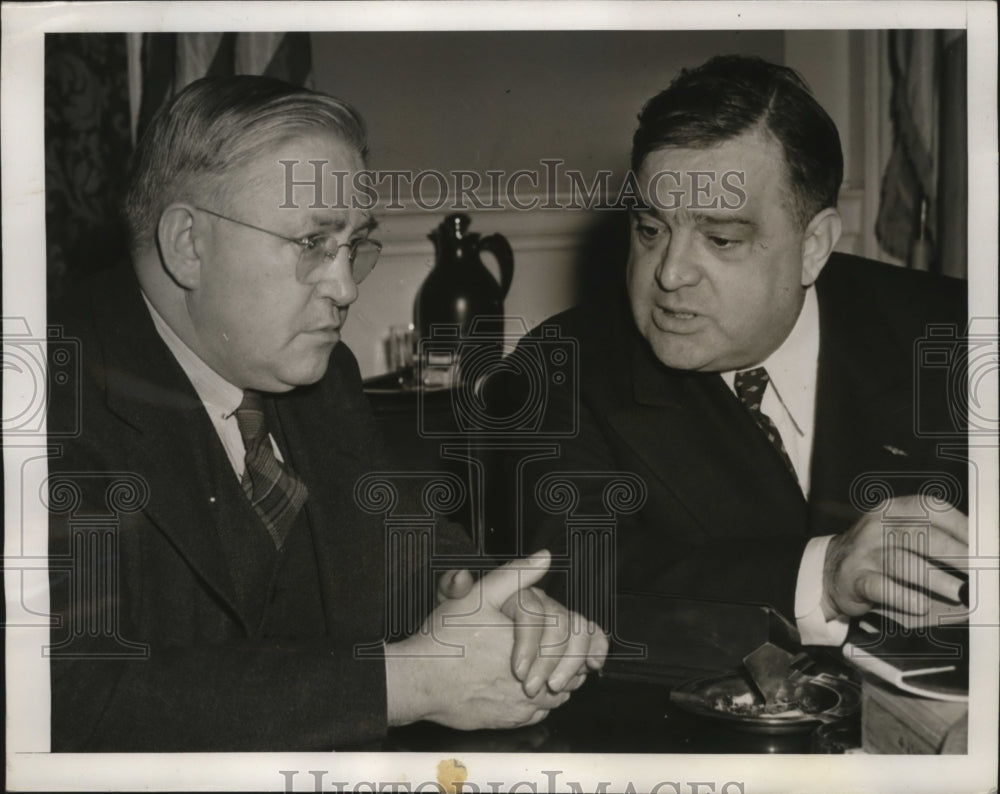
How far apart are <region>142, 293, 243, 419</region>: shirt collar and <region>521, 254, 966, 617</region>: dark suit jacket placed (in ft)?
1.24

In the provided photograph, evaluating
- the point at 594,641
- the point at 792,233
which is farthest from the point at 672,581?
the point at 792,233

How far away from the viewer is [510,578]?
1.31 m

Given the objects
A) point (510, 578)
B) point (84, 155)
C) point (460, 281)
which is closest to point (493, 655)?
point (510, 578)

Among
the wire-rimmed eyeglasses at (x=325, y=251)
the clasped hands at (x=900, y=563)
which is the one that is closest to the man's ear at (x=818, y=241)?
the clasped hands at (x=900, y=563)

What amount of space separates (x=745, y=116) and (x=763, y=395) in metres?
0.34

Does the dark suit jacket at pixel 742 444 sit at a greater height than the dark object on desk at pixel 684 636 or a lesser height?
greater

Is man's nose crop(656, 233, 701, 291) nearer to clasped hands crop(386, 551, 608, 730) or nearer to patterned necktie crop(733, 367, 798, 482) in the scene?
patterned necktie crop(733, 367, 798, 482)

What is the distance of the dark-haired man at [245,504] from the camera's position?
1.27m

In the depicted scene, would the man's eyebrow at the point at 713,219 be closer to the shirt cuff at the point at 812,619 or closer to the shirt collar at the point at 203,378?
the shirt cuff at the point at 812,619

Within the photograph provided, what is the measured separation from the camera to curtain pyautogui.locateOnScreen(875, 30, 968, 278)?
1.31 metres

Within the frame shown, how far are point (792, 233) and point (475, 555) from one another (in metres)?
0.55

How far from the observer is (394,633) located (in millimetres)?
1313

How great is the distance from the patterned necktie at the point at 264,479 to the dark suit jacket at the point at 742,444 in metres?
0.29

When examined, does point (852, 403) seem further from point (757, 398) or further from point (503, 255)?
point (503, 255)
